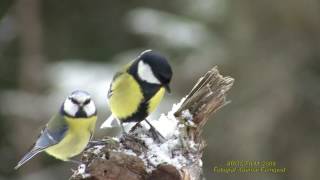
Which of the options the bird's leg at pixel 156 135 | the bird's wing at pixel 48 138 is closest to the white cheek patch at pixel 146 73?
the bird's leg at pixel 156 135

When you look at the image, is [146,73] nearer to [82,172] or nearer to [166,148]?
[166,148]

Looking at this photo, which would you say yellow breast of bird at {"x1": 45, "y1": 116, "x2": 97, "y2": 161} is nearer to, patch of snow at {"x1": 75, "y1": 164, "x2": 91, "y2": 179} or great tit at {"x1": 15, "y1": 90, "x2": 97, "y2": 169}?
great tit at {"x1": 15, "y1": 90, "x2": 97, "y2": 169}

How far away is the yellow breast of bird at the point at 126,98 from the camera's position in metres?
2.24

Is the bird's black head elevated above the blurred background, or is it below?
below

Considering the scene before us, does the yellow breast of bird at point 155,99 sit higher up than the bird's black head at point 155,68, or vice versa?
the bird's black head at point 155,68

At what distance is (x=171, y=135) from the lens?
2.20 m

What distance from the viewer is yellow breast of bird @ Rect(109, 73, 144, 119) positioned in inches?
88.2

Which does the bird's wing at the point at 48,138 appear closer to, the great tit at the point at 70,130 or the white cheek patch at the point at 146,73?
the great tit at the point at 70,130

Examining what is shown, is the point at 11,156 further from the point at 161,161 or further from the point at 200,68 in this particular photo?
the point at 161,161

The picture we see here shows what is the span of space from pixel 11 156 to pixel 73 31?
1.35 m

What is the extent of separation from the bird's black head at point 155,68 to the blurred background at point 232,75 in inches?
92.9

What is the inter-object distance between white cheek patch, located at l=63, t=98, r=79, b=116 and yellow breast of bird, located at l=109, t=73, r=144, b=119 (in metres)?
0.15

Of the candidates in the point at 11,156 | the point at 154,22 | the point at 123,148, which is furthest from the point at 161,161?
the point at 11,156
